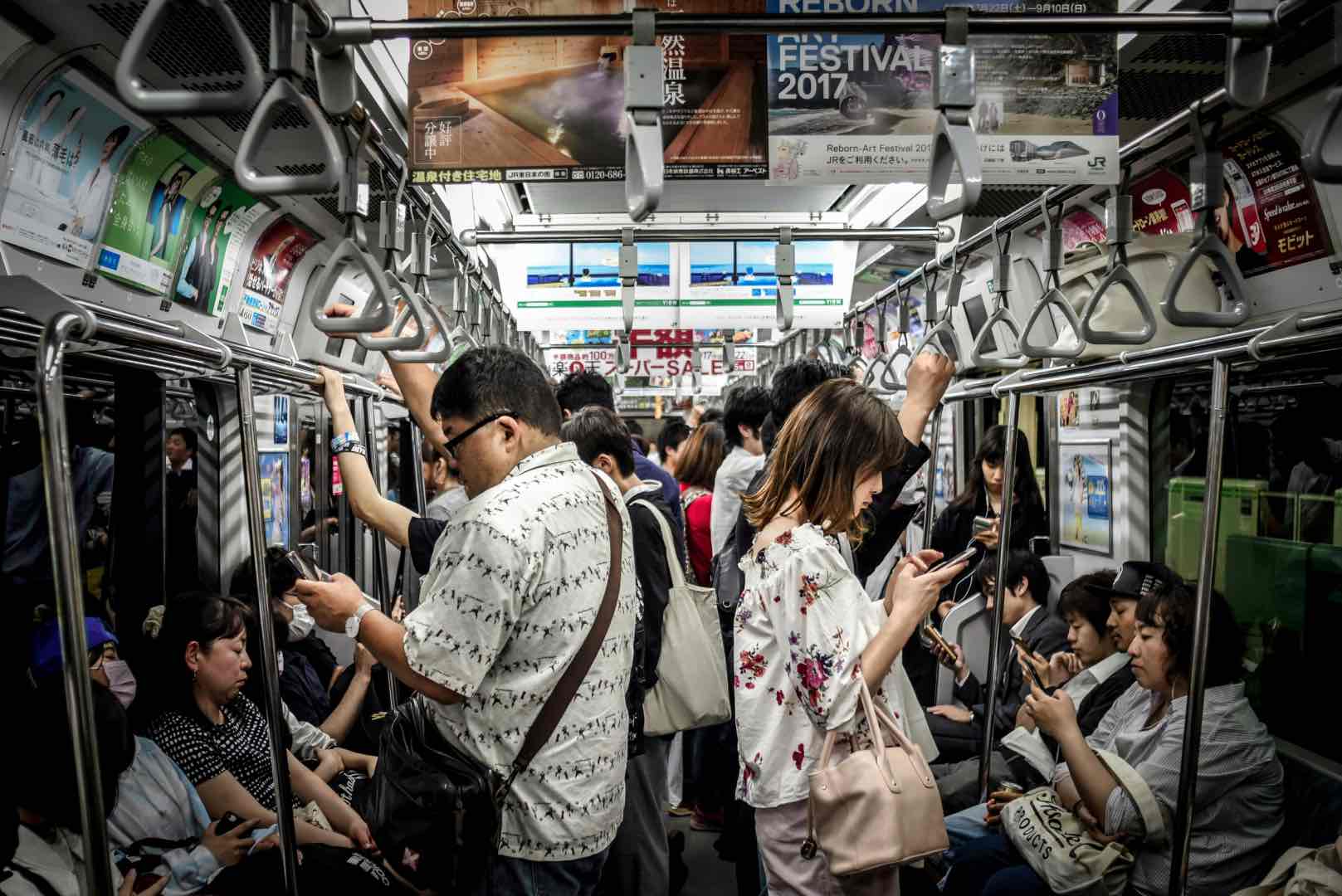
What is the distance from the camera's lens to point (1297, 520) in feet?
10.8

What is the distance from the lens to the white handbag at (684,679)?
3111 mm

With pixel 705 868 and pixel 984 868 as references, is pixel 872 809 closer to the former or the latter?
pixel 984 868

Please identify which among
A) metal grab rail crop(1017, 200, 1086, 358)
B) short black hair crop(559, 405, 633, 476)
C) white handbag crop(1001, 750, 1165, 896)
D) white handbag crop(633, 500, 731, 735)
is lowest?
white handbag crop(1001, 750, 1165, 896)

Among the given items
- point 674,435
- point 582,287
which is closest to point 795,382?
point 582,287

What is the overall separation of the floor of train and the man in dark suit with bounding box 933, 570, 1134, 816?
115 cm

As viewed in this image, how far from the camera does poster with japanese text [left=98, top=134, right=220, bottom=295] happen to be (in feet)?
12.6

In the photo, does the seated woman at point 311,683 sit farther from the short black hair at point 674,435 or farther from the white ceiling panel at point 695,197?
the short black hair at point 674,435

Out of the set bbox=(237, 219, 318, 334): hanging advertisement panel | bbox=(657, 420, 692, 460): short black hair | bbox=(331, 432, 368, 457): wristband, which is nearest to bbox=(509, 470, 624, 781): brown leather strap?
bbox=(331, 432, 368, 457): wristband

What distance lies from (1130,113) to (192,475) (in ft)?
13.2

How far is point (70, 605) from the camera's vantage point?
1515 millimetres

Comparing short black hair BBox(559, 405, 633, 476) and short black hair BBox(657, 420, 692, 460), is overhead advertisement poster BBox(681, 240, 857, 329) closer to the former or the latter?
short black hair BBox(657, 420, 692, 460)

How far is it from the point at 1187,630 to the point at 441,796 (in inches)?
84.0

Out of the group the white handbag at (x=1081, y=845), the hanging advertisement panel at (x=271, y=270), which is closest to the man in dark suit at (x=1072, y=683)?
the white handbag at (x=1081, y=845)

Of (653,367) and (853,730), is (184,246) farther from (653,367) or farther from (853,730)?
(653,367)
